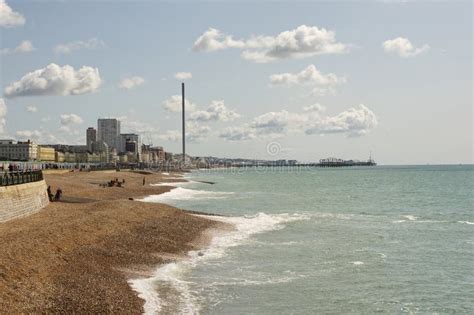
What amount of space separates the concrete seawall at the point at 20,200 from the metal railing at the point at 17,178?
1.08ft

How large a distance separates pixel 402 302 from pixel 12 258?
51.4 feet

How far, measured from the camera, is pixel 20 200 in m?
32.5

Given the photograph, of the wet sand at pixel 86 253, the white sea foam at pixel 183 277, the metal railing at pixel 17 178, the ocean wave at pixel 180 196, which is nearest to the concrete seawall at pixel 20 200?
the metal railing at pixel 17 178

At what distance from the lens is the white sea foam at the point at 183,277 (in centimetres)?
2003

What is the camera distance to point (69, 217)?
1324 inches

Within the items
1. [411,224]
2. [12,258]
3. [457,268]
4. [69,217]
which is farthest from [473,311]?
[411,224]

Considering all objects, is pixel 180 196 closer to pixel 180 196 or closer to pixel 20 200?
pixel 180 196

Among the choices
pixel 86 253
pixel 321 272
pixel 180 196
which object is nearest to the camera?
pixel 86 253

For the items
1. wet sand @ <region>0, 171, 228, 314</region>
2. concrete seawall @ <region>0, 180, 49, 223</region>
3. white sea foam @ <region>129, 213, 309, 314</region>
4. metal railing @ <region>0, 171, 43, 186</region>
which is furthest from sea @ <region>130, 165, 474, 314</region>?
metal railing @ <region>0, 171, 43, 186</region>

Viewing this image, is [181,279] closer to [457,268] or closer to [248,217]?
[457,268]

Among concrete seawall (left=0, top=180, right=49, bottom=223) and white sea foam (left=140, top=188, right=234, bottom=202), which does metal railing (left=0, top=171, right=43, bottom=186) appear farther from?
white sea foam (left=140, top=188, right=234, bottom=202)

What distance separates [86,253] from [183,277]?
494 centimetres

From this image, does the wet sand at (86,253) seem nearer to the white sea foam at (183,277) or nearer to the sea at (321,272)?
the white sea foam at (183,277)

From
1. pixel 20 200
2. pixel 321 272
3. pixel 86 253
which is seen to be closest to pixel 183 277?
pixel 86 253
